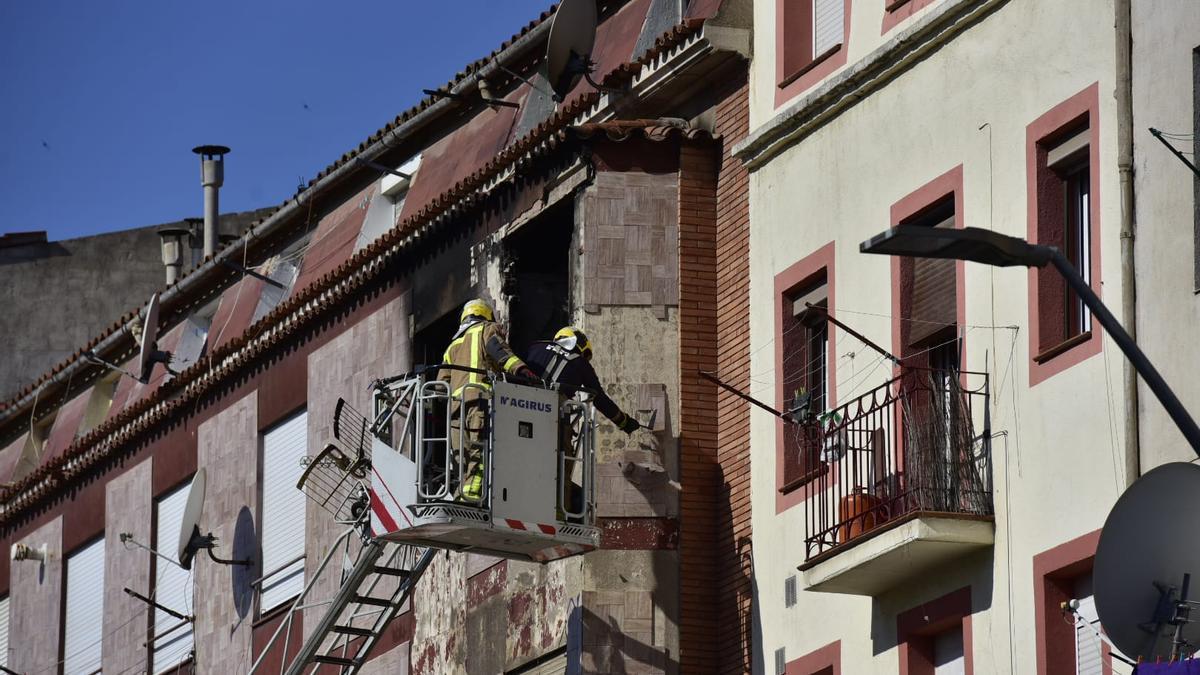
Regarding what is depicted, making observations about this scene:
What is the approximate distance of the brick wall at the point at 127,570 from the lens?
36.7m

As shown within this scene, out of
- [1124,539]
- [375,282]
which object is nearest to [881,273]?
[1124,539]

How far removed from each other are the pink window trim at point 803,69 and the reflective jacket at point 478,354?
3143mm

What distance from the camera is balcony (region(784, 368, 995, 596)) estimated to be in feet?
72.5

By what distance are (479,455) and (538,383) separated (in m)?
0.83

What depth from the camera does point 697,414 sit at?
2677 cm

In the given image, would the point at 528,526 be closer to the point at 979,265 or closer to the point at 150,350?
the point at 979,265

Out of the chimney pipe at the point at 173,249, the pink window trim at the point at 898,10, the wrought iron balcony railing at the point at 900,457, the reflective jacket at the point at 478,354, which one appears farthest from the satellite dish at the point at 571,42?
the chimney pipe at the point at 173,249

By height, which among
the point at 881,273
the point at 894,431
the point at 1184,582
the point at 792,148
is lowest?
the point at 1184,582

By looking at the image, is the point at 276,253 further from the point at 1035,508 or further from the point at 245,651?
the point at 1035,508

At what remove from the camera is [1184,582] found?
1833 cm

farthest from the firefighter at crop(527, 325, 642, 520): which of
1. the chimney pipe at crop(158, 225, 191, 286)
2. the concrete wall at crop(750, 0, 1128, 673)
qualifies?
the chimney pipe at crop(158, 225, 191, 286)

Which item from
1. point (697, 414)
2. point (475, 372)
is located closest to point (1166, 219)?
point (697, 414)

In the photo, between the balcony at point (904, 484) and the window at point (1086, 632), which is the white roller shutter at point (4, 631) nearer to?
the balcony at point (904, 484)

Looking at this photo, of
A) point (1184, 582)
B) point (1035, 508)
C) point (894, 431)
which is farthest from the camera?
point (894, 431)
